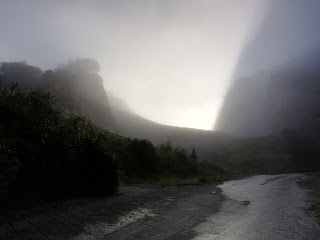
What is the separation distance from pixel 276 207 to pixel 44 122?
12326mm

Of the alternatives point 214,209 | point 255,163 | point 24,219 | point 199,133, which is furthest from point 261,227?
point 199,133

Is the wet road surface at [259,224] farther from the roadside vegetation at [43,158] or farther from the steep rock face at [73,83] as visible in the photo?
the steep rock face at [73,83]

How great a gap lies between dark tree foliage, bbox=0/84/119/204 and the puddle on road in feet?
13.7

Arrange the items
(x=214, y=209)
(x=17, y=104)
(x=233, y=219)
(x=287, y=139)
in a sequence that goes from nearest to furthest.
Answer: (x=233, y=219) < (x=214, y=209) < (x=17, y=104) < (x=287, y=139)

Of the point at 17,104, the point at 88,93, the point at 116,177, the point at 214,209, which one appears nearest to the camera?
the point at 214,209

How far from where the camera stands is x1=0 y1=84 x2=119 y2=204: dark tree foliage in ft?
38.9

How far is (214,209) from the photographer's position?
43.3 ft

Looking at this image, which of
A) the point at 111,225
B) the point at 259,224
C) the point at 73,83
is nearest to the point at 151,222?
the point at 111,225

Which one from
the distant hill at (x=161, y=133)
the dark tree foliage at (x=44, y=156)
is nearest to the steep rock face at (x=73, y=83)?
the distant hill at (x=161, y=133)

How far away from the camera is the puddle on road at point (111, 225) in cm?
837

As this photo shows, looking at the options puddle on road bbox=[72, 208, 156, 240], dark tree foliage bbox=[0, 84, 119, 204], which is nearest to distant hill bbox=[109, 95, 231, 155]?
dark tree foliage bbox=[0, 84, 119, 204]

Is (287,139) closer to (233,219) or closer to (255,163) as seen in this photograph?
(255,163)

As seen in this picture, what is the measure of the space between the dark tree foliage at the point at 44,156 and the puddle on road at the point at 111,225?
13.7 ft

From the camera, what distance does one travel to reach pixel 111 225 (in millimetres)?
9398
